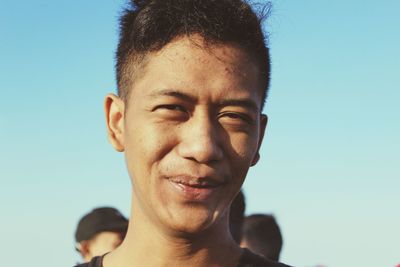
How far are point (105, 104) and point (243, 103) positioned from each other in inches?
31.3

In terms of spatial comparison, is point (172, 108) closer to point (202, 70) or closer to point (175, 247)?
point (202, 70)

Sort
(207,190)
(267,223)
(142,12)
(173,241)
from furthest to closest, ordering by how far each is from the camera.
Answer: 1. (267,223)
2. (142,12)
3. (173,241)
4. (207,190)

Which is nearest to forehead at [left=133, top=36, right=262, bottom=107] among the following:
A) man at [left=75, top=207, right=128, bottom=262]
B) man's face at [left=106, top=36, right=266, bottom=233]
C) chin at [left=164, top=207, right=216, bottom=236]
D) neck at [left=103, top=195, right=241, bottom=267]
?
man's face at [left=106, top=36, right=266, bottom=233]

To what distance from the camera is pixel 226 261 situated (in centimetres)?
309

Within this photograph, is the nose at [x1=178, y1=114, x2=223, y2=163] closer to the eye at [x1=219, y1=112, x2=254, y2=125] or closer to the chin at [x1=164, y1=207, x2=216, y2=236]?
the eye at [x1=219, y1=112, x2=254, y2=125]

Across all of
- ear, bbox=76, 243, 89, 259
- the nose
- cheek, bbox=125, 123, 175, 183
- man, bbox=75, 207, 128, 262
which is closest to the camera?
the nose

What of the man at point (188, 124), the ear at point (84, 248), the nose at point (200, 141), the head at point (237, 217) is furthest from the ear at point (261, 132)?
the ear at point (84, 248)

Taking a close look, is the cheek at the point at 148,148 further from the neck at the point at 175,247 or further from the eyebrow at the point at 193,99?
the neck at the point at 175,247

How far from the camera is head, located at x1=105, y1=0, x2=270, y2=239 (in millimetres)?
2758

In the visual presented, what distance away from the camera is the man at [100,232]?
23.1 ft

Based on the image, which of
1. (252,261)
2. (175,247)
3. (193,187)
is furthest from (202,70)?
(252,261)

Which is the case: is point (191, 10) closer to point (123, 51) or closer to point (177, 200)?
point (123, 51)

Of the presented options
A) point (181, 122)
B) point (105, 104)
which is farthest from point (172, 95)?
point (105, 104)

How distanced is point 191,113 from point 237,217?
4.10 metres
